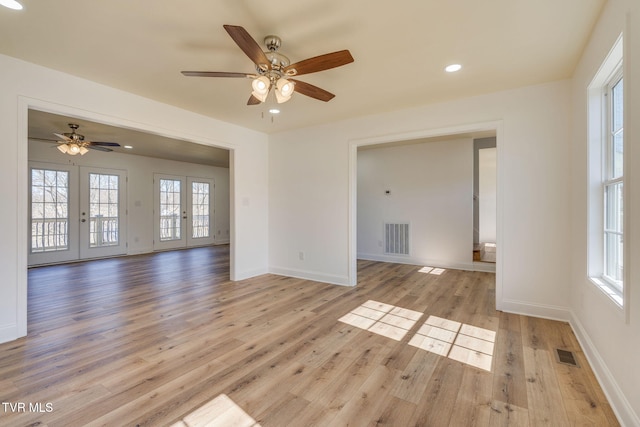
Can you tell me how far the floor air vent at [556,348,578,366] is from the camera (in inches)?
88.4

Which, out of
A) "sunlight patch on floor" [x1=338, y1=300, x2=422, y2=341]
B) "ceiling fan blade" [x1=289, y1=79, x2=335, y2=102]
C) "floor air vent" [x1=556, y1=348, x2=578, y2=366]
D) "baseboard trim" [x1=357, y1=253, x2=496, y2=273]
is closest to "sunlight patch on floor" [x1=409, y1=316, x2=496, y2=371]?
"sunlight patch on floor" [x1=338, y1=300, x2=422, y2=341]

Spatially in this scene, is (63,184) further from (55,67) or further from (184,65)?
(184,65)

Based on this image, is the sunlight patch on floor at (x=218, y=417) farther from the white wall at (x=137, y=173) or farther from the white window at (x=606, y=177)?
the white wall at (x=137, y=173)

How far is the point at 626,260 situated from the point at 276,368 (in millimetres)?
2301

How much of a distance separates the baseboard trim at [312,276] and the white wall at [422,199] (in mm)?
2251

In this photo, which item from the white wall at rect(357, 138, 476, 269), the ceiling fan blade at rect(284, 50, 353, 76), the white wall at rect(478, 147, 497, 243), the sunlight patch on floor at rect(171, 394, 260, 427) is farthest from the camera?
the white wall at rect(478, 147, 497, 243)

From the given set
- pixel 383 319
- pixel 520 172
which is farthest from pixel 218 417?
pixel 520 172

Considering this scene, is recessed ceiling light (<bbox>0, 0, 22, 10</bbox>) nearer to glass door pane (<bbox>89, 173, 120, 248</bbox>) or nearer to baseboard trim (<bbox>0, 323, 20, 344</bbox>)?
baseboard trim (<bbox>0, 323, 20, 344</bbox>)

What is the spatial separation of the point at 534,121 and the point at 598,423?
2805mm

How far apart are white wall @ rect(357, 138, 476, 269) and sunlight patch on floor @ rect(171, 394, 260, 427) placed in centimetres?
514

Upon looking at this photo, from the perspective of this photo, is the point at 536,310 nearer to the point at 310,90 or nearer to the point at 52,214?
the point at 310,90

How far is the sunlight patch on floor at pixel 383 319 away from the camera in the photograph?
2.87m

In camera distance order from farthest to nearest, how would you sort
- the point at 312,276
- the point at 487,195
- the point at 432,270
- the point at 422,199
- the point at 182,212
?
the point at 182,212 < the point at 487,195 < the point at 422,199 < the point at 432,270 < the point at 312,276

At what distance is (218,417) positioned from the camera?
1.67 m
